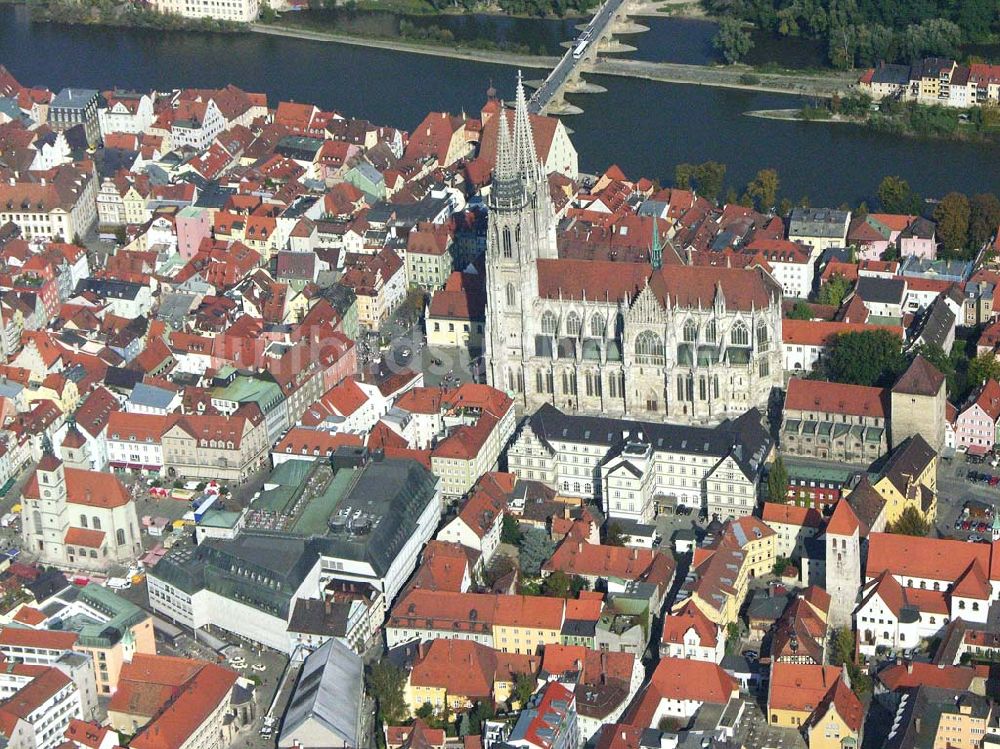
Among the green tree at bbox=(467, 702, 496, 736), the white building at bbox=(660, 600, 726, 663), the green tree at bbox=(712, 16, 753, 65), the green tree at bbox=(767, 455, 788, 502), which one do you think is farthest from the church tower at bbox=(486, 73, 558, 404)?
the green tree at bbox=(712, 16, 753, 65)

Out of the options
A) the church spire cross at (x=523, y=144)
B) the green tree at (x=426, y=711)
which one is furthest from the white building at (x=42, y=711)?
the church spire cross at (x=523, y=144)

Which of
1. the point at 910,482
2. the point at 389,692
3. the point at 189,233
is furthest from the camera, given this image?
the point at 189,233

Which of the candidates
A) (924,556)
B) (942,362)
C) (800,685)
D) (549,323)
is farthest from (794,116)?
(800,685)

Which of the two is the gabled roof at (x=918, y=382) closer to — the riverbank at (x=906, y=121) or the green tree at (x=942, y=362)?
the green tree at (x=942, y=362)

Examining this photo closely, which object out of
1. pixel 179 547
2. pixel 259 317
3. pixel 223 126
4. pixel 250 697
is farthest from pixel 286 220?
pixel 250 697

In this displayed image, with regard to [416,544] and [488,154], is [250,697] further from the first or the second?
[488,154]

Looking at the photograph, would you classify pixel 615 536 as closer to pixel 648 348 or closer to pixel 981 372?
pixel 648 348

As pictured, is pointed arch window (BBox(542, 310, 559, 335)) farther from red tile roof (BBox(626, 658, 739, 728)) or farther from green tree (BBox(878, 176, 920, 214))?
green tree (BBox(878, 176, 920, 214))
